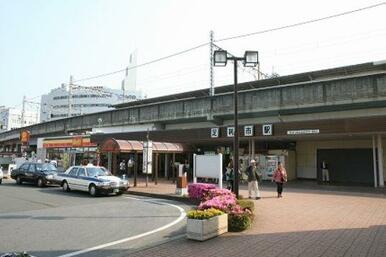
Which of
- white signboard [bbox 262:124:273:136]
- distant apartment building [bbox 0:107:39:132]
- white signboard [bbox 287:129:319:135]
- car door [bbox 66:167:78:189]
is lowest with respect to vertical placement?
car door [bbox 66:167:78:189]

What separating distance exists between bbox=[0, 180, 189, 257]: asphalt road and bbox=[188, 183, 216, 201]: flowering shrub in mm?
812

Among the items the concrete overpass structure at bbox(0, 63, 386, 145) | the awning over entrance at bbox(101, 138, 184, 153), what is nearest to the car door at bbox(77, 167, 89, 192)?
the awning over entrance at bbox(101, 138, 184, 153)

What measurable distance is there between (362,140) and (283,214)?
59.0 ft

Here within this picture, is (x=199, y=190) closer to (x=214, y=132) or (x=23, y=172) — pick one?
(x=214, y=132)

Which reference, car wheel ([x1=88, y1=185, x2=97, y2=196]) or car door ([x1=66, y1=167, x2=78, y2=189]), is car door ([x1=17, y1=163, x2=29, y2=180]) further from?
car wheel ([x1=88, y1=185, x2=97, y2=196])

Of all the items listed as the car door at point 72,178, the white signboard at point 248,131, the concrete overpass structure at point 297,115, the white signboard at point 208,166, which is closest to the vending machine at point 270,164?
the concrete overpass structure at point 297,115

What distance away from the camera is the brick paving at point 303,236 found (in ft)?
27.7

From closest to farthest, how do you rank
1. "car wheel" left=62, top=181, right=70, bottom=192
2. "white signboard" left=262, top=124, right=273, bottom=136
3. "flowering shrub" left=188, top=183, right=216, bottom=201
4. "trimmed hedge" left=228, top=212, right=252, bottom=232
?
"trimmed hedge" left=228, top=212, right=252, bottom=232 < "flowering shrub" left=188, top=183, right=216, bottom=201 < "car wheel" left=62, top=181, right=70, bottom=192 < "white signboard" left=262, top=124, right=273, bottom=136

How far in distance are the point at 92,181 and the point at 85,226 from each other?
32.6 ft

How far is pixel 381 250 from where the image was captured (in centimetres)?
839

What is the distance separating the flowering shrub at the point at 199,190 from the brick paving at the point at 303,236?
2.44 m

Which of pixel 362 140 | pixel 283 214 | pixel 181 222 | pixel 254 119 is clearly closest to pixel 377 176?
pixel 362 140

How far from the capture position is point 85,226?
39.4ft

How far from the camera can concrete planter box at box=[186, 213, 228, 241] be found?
A: 9.59 m
